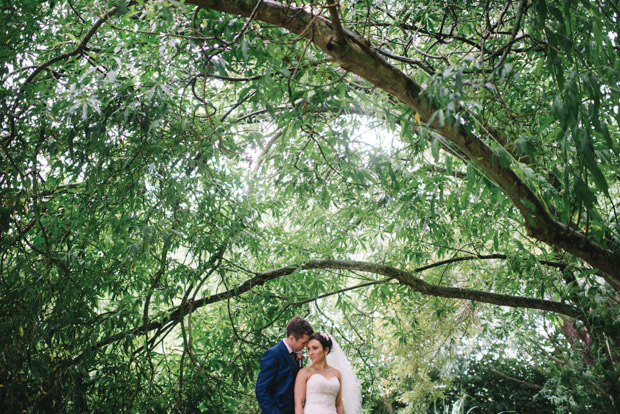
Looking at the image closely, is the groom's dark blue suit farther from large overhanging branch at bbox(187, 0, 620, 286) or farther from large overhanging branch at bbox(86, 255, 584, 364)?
large overhanging branch at bbox(187, 0, 620, 286)

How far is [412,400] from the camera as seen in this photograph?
20.7 ft

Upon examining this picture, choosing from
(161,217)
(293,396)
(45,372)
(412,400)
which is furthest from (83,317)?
(412,400)

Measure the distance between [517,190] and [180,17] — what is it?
167 cm

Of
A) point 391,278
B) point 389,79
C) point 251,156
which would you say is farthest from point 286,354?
point 389,79

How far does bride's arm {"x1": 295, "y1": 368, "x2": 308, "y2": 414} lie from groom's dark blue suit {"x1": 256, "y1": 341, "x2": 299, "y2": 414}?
0.05 meters

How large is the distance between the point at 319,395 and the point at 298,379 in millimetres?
187

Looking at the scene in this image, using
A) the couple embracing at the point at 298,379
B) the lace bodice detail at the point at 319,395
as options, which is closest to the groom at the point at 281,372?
the couple embracing at the point at 298,379

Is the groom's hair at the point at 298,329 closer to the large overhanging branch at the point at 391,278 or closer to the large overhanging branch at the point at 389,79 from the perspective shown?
the large overhanging branch at the point at 391,278

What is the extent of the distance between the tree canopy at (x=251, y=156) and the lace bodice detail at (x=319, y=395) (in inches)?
18.6

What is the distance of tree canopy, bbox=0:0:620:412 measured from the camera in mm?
1658

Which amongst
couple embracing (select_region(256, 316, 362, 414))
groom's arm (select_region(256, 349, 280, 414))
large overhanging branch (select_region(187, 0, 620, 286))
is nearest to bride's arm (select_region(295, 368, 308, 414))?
couple embracing (select_region(256, 316, 362, 414))

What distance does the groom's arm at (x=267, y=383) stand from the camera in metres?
2.87

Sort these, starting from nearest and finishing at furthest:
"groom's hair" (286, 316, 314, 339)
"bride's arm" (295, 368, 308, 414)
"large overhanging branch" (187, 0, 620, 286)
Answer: "large overhanging branch" (187, 0, 620, 286)
"bride's arm" (295, 368, 308, 414)
"groom's hair" (286, 316, 314, 339)

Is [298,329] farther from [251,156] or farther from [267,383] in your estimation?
[251,156]
